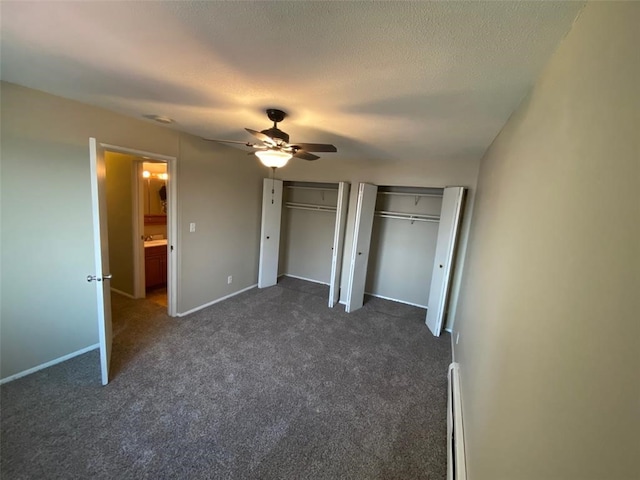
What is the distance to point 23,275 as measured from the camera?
2.15 meters

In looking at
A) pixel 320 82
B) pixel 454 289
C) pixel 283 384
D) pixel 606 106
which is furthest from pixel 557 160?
pixel 454 289

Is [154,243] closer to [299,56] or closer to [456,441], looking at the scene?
[299,56]

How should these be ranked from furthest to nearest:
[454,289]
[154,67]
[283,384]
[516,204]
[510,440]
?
[454,289]
[283,384]
[154,67]
[516,204]
[510,440]

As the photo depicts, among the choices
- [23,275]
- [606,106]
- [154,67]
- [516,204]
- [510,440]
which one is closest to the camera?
[606,106]

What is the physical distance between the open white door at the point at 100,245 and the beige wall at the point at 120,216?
1.72 m

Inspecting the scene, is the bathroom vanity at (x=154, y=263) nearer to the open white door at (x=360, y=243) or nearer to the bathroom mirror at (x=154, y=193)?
the bathroom mirror at (x=154, y=193)

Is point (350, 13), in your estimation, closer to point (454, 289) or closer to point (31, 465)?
point (31, 465)

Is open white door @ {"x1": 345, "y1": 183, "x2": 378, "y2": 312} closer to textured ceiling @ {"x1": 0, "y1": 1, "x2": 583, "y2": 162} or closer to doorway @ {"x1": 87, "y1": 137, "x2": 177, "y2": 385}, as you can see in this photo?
textured ceiling @ {"x1": 0, "y1": 1, "x2": 583, "y2": 162}

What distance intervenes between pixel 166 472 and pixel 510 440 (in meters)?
1.84

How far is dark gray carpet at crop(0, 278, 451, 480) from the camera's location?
1608 millimetres

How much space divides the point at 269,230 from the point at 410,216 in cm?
233

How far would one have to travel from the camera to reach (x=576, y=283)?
0.64m

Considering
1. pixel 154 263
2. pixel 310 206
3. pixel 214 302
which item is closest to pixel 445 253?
pixel 310 206

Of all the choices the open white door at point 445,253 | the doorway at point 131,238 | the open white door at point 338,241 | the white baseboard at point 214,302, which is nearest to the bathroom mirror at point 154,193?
the doorway at point 131,238
